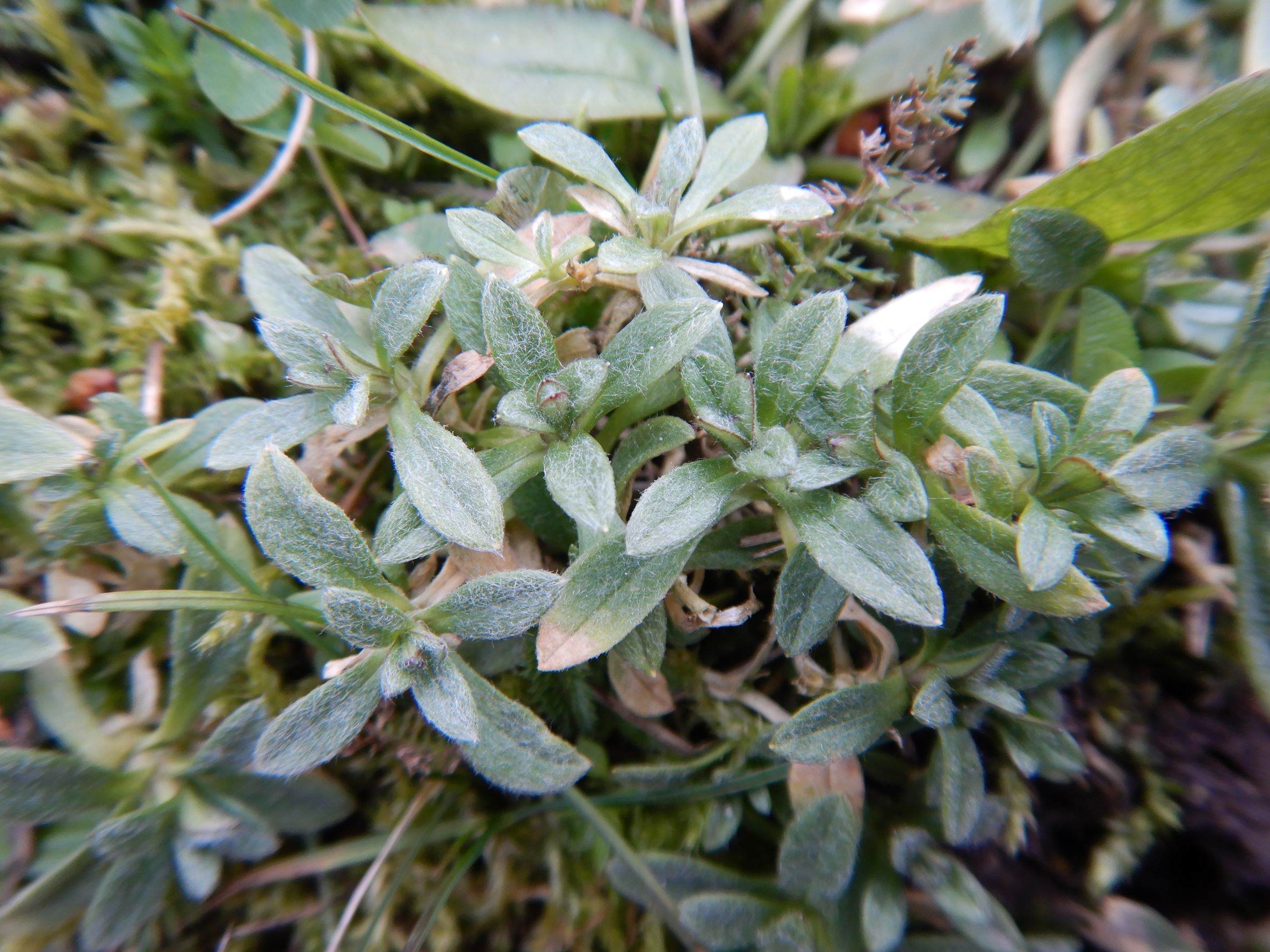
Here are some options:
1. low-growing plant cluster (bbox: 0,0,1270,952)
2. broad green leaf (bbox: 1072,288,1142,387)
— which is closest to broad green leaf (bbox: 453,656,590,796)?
low-growing plant cluster (bbox: 0,0,1270,952)

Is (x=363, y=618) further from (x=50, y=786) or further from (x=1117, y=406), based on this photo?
(x=1117, y=406)

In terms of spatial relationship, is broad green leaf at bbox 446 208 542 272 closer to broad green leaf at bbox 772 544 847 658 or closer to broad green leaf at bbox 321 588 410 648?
broad green leaf at bbox 321 588 410 648

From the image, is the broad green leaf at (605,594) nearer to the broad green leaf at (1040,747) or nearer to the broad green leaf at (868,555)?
the broad green leaf at (868,555)

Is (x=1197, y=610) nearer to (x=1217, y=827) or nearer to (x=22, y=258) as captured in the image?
(x=1217, y=827)

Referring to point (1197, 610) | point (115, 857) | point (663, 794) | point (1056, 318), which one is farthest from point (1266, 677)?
point (115, 857)

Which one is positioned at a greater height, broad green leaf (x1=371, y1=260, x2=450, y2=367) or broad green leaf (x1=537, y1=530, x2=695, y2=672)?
broad green leaf (x1=371, y1=260, x2=450, y2=367)

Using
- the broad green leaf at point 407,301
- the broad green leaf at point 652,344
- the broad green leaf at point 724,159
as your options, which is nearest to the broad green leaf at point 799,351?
the broad green leaf at point 652,344

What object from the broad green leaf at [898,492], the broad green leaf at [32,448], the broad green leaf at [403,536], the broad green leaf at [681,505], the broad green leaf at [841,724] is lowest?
the broad green leaf at [841,724]
